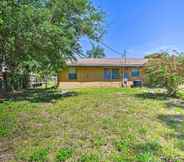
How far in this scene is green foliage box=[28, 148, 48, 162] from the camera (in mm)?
6366

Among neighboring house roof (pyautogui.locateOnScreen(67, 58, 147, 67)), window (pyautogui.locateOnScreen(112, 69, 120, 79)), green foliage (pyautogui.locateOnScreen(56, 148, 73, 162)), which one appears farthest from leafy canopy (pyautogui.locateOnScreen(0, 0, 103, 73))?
window (pyautogui.locateOnScreen(112, 69, 120, 79))

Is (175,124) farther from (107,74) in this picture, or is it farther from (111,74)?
(111,74)

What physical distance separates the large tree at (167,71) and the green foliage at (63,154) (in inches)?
430

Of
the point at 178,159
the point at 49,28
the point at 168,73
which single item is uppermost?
Result: the point at 49,28

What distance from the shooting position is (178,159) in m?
6.41

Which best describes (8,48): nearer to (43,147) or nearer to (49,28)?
(49,28)

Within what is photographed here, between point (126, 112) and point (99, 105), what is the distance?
1.88 metres

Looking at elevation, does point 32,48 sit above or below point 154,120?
above

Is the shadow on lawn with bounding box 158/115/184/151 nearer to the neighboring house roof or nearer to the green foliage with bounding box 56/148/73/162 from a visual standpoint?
the green foliage with bounding box 56/148/73/162

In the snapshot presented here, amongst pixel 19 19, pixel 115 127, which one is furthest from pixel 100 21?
pixel 115 127

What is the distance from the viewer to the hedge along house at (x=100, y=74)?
28.2m

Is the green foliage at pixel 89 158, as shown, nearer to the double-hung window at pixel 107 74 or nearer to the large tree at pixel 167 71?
the large tree at pixel 167 71

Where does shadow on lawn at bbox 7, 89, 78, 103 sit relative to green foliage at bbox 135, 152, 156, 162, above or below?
above

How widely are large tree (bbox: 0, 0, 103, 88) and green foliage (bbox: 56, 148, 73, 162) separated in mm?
6181
